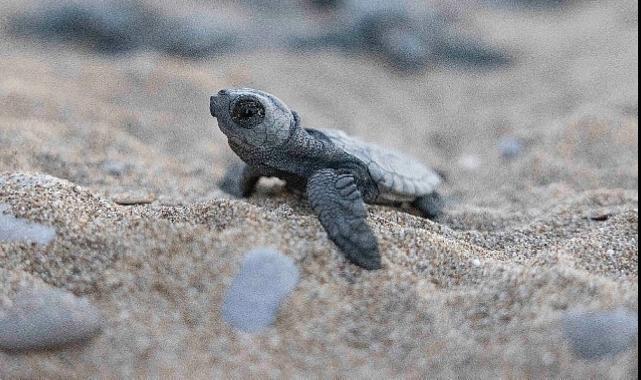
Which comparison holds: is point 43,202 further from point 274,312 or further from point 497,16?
point 497,16

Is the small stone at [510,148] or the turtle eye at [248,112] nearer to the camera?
the turtle eye at [248,112]

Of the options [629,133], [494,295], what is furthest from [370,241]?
[629,133]

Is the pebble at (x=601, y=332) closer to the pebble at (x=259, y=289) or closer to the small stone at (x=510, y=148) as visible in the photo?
the pebble at (x=259, y=289)

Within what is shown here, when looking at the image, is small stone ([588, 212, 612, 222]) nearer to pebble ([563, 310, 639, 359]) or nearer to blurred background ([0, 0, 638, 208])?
blurred background ([0, 0, 638, 208])

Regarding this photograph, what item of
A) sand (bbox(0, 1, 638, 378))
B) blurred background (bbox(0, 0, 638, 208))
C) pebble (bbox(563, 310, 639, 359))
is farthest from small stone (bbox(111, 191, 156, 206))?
pebble (bbox(563, 310, 639, 359))

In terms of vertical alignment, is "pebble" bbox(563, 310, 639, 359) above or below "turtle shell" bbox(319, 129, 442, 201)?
below

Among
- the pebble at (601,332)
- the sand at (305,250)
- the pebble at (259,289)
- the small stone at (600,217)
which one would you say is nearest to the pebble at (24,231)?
the sand at (305,250)

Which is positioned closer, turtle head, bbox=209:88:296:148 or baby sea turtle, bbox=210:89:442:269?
baby sea turtle, bbox=210:89:442:269
